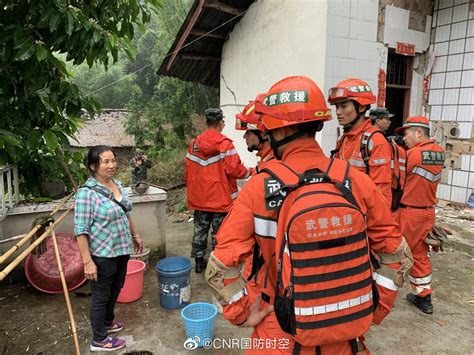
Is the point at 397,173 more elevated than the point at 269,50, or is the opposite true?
the point at 269,50

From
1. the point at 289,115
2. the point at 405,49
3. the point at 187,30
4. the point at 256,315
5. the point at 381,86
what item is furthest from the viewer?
the point at 187,30

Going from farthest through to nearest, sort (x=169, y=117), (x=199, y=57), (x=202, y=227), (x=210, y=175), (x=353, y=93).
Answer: (x=169, y=117), (x=199, y=57), (x=202, y=227), (x=210, y=175), (x=353, y=93)

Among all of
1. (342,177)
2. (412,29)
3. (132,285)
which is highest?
(412,29)

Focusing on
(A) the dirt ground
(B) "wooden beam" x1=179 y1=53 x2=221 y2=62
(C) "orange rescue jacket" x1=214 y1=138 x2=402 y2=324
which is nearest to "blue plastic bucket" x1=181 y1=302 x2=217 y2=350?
(A) the dirt ground

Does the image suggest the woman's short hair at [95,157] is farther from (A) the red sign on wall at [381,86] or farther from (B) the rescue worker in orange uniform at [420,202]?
(A) the red sign on wall at [381,86]

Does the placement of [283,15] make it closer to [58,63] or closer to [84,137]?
[58,63]

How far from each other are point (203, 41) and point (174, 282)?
5990 millimetres

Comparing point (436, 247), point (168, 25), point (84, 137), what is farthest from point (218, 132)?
point (84, 137)

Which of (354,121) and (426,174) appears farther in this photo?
(426,174)

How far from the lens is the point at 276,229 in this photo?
5.12 ft

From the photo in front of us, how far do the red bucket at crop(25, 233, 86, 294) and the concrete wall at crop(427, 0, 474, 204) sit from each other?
6.32 meters

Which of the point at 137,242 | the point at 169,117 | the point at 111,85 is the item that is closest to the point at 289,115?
the point at 137,242

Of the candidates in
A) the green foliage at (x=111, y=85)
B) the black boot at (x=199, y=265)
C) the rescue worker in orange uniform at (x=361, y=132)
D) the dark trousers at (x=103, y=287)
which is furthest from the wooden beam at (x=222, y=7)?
the green foliage at (x=111, y=85)

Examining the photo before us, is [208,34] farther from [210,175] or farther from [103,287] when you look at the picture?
[103,287]
